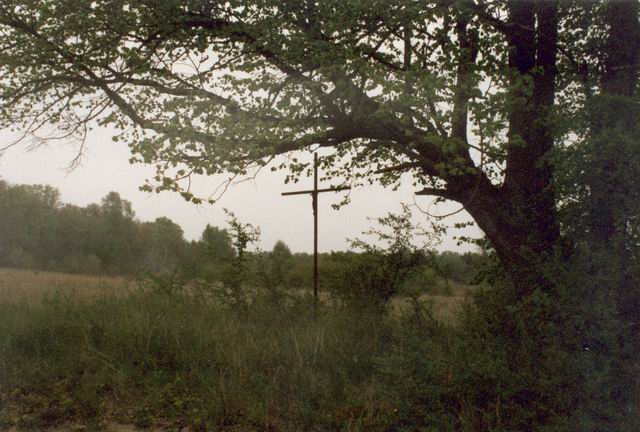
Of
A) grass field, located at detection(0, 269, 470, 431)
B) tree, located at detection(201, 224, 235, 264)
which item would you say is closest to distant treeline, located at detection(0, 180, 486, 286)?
tree, located at detection(201, 224, 235, 264)

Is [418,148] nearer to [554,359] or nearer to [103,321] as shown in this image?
[554,359]

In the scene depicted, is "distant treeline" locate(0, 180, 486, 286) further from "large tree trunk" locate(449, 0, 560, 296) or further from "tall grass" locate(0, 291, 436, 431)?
"large tree trunk" locate(449, 0, 560, 296)

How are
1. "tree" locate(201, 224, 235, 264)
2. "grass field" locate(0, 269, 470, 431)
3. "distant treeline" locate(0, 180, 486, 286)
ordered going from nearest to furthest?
"grass field" locate(0, 269, 470, 431) < "tree" locate(201, 224, 235, 264) < "distant treeline" locate(0, 180, 486, 286)

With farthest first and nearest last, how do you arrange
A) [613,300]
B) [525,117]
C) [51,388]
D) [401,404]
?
1. [525,117]
2. [51,388]
3. [613,300]
4. [401,404]

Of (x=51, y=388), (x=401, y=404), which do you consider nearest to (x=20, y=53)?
(x=51, y=388)

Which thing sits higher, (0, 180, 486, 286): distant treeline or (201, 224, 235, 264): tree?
(0, 180, 486, 286): distant treeline

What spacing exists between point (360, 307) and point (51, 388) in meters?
5.41

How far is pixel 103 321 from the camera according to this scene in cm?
954

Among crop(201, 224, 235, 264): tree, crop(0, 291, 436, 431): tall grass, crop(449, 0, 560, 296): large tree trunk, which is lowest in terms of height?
crop(0, 291, 436, 431): tall grass

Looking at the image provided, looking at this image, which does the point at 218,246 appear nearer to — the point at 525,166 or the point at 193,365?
the point at 193,365

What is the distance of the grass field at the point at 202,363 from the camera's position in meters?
6.95

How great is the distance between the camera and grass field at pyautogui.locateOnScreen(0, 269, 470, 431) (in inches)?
273

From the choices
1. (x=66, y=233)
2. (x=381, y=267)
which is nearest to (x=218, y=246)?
(x=381, y=267)

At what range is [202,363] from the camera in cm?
825
